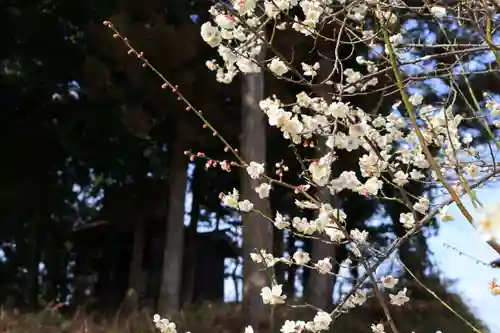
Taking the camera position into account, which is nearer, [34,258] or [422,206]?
[422,206]

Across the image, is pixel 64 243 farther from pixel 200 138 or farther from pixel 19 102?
pixel 200 138

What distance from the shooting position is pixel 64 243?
13.1 meters

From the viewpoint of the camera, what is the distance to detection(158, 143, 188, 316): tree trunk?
8.53m

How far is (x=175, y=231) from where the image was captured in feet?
29.1

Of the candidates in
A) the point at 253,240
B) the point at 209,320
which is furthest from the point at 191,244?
the point at 253,240

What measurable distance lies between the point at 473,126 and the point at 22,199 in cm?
667

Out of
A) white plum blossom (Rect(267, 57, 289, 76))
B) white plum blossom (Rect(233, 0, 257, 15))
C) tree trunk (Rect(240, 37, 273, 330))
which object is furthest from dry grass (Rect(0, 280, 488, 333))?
white plum blossom (Rect(233, 0, 257, 15))

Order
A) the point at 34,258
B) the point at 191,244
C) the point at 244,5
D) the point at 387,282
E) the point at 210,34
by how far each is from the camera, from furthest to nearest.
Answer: the point at 191,244 < the point at 34,258 < the point at 387,282 < the point at 210,34 < the point at 244,5

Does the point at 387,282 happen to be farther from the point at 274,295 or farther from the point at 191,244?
the point at 191,244

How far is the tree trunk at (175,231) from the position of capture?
8.53 m

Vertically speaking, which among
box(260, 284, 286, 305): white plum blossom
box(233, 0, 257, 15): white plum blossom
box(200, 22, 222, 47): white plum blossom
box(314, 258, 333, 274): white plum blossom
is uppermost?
box(233, 0, 257, 15): white plum blossom

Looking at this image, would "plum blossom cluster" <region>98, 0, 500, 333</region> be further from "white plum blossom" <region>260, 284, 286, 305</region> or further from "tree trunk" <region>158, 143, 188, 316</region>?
"tree trunk" <region>158, 143, 188, 316</region>

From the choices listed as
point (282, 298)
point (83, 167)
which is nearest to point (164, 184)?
point (83, 167)

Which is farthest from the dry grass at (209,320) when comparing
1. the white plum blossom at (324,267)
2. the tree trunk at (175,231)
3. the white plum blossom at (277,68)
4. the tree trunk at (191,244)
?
the white plum blossom at (277,68)
